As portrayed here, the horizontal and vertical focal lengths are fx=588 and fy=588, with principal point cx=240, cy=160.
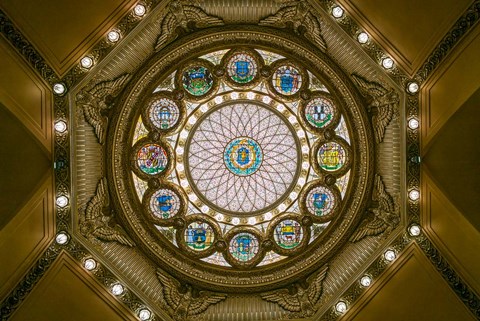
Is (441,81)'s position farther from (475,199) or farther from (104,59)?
(104,59)

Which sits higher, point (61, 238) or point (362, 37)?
point (362, 37)

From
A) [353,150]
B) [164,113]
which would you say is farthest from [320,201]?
[164,113]

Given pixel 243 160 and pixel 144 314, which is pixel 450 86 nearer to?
pixel 243 160

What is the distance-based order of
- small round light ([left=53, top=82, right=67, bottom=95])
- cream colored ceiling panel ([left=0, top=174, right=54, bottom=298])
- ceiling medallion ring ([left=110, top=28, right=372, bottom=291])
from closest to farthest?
cream colored ceiling panel ([left=0, top=174, right=54, bottom=298]), small round light ([left=53, top=82, right=67, bottom=95]), ceiling medallion ring ([left=110, top=28, right=372, bottom=291])

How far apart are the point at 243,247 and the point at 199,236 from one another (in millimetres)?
1117

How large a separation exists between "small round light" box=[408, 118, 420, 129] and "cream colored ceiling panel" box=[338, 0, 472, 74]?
0.94 metres

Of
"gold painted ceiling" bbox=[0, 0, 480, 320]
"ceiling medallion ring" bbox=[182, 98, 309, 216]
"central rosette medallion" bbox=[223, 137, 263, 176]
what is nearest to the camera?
"gold painted ceiling" bbox=[0, 0, 480, 320]

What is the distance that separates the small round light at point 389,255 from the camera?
12.1m

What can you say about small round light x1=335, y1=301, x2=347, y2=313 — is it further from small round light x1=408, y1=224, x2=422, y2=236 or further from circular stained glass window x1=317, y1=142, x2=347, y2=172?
circular stained glass window x1=317, y1=142, x2=347, y2=172

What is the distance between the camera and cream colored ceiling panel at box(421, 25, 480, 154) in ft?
32.7

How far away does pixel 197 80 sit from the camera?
14.2 m

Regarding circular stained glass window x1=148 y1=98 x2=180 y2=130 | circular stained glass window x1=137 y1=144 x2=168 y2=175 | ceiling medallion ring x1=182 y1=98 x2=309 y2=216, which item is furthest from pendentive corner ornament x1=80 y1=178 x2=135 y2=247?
ceiling medallion ring x1=182 y1=98 x2=309 y2=216

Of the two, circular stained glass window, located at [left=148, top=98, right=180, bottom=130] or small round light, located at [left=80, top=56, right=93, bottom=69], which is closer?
small round light, located at [left=80, top=56, right=93, bottom=69]

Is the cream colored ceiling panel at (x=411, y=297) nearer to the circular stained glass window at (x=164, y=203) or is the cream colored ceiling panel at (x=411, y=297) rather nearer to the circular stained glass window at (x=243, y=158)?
the circular stained glass window at (x=243, y=158)
